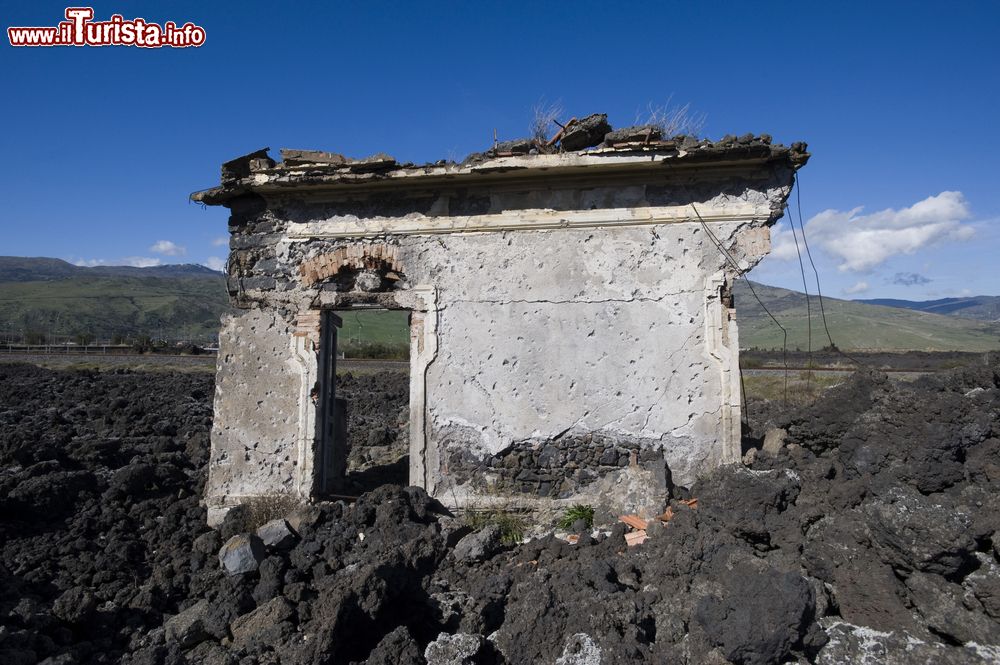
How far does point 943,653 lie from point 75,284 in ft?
452

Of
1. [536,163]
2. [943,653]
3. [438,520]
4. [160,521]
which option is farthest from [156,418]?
[943,653]

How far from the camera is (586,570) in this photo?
483 centimetres

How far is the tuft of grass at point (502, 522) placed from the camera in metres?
6.43

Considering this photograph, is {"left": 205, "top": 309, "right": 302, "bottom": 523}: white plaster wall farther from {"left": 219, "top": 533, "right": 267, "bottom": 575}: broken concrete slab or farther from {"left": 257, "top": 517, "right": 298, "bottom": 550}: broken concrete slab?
{"left": 219, "top": 533, "right": 267, "bottom": 575}: broken concrete slab

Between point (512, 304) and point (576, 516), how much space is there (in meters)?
2.35

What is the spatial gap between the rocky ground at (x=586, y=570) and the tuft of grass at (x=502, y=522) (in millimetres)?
286

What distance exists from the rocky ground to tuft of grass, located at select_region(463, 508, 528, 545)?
0.29 m

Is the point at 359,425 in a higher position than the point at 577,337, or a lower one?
lower

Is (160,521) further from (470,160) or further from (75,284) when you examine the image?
(75,284)

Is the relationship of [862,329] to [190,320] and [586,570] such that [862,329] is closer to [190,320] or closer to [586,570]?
[586,570]

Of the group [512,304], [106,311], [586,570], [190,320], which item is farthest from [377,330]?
[586,570]

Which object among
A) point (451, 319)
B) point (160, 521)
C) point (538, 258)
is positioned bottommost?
point (160, 521)

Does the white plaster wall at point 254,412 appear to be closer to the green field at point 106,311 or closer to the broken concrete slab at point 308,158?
the broken concrete slab at point 308,158

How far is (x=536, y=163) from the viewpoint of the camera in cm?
683
